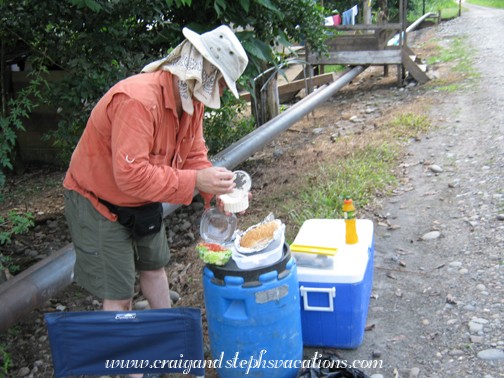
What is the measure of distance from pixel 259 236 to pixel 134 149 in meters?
0.86

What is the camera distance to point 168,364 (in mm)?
2387

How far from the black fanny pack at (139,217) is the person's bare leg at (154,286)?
371 mm

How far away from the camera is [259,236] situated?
2.54 m

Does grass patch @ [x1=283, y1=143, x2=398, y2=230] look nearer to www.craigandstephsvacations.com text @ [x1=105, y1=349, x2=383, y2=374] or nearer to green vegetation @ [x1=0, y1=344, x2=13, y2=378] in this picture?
www.craigandstephsvacations.com text @ [x1=105, y1=349, x2=383, y2=374]

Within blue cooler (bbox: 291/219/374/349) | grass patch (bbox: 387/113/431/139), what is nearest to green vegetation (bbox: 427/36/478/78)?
grass patch (bbox: 387/113/431/139)

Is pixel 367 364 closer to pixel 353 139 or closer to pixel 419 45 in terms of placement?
pixel 353 139

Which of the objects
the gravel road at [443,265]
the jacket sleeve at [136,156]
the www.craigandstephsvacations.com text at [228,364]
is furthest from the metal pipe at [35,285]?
the gravel road at [443,265]

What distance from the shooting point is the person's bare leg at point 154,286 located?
2.83 m

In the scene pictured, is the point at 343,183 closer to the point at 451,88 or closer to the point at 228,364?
the point at 228,364

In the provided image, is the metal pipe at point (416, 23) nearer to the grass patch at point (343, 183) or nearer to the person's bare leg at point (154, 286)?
the grass patch at point (343, 183)

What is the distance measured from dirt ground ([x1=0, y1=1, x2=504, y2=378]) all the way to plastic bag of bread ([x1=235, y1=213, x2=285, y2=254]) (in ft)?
2.95

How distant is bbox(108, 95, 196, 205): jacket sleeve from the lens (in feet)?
6.86

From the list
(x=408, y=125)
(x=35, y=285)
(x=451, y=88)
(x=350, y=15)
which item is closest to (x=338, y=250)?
(x=35, y=285)

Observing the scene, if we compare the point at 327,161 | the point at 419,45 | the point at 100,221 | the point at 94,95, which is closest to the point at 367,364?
the point at 100,221
